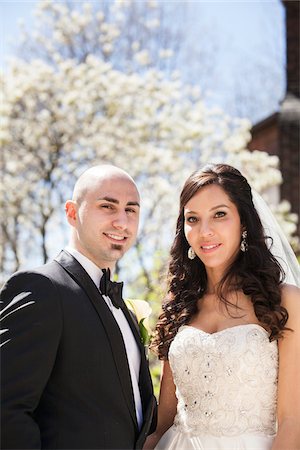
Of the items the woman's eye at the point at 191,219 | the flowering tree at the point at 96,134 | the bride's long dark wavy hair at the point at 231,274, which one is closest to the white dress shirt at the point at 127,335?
the bride's long dark wavy hair at the point at 231,274

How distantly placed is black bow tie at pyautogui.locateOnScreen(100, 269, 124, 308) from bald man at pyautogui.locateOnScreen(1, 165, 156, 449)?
0.02 meters

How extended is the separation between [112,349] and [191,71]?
2067cm

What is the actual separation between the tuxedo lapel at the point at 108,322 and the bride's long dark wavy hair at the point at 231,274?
2.71 feet

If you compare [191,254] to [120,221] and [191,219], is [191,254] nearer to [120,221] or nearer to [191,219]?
[191,219]

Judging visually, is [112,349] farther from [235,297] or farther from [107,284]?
[235,297]

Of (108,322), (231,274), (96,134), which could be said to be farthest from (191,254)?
(96,134)

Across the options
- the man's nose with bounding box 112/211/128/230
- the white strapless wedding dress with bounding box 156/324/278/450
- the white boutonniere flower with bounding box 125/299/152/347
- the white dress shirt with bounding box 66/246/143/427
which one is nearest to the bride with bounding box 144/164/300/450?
the white strapless wedding dress with bounding box 156/324/278/450

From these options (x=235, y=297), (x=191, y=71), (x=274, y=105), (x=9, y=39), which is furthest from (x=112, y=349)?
(x=274, y=105)

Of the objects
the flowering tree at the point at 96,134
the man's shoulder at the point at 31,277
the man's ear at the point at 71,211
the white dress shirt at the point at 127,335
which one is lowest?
the white dress shirt at the point at 127,335

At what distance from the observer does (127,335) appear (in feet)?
11.2

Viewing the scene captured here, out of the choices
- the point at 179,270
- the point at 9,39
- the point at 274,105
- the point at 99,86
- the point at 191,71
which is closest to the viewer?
the point at 179,270

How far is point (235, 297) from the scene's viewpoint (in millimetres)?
3881

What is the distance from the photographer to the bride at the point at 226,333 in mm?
3592

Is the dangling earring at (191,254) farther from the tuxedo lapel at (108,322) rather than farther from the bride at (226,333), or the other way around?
the tuxedo lapel at (108,322)
